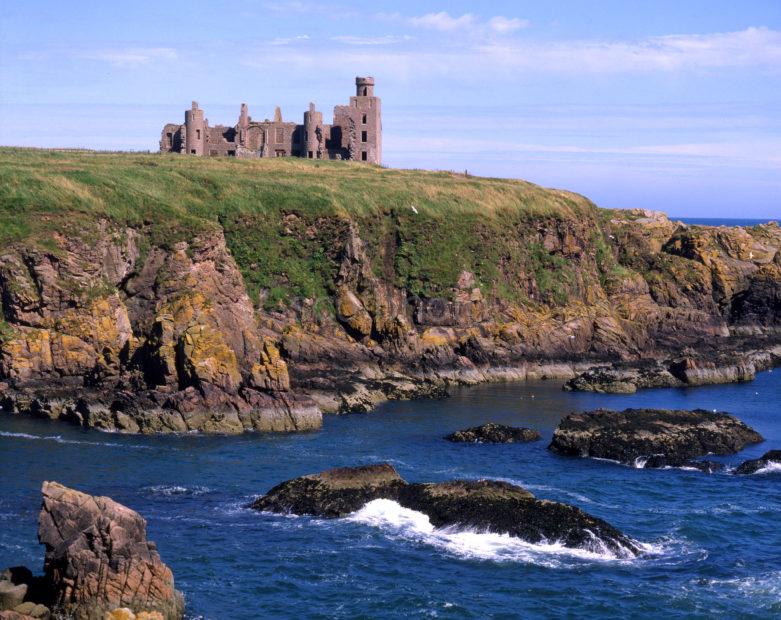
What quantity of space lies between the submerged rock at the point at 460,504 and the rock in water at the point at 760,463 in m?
15.6

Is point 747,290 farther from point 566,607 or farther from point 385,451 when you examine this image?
point 566,607

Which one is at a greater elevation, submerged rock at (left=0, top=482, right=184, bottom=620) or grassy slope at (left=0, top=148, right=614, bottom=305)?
grassy slope at (left=0, top=148, right=614, bottom=305)

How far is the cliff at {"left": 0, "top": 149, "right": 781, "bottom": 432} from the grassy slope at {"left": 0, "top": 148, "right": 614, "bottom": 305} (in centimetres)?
20

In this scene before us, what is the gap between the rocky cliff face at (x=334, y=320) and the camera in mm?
69000

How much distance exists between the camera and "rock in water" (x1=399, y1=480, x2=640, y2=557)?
4497 cm

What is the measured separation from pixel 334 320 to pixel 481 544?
147 ft

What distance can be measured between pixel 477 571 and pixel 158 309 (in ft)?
133

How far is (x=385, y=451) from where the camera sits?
205 ft

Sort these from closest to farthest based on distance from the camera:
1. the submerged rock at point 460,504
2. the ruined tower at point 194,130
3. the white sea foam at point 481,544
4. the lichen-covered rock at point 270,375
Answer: the white sea foam at point 481,544, the submerged rock at point 460,504, the lichen-covered rock at point 270,375, the ruined tower at point 194,130

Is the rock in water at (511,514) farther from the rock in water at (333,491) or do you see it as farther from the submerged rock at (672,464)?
the submerged rock at (672,464)

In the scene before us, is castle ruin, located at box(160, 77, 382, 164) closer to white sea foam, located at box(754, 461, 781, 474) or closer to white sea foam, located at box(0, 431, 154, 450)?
white sea foam, located at box(0, 431, 154, 450)

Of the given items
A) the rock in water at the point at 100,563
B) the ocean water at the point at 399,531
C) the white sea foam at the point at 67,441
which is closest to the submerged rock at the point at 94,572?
the rock in water at the point at 100,563

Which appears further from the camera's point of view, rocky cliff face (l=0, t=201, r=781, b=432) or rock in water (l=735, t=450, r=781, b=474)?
rocky cliff face (l=0, t=201, r=781, b=432)

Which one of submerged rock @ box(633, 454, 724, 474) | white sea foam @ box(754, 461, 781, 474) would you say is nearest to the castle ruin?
submerged rock @ box(633, 454, 724, 474)
